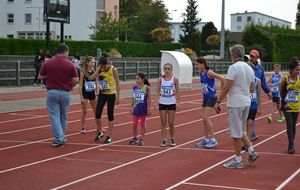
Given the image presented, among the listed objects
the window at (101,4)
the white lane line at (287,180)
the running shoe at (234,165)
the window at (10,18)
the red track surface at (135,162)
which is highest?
the window at (101,4)

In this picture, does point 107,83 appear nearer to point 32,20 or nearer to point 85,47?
point 85,47

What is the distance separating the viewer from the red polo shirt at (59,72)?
11.4 metres

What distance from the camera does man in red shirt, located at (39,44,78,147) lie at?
37.3 ft

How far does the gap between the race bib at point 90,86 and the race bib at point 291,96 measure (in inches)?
171

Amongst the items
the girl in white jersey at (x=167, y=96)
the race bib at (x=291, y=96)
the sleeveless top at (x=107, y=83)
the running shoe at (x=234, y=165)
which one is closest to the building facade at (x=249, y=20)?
the sleeveless top at (x=107, y=83)

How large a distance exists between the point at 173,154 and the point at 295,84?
105 inches

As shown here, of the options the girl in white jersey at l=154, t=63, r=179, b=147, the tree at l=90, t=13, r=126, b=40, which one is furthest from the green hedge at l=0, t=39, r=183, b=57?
the girl in white jersey at l=154, t=63, r=179, b=147

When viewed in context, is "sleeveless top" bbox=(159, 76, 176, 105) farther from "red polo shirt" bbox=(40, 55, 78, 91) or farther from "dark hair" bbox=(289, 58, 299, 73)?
"dark hair" bbox=(289, 58, 299, 73)

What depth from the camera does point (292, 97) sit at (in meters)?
10.9

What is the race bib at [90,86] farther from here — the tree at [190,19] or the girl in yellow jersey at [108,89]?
the tree at [190,19]

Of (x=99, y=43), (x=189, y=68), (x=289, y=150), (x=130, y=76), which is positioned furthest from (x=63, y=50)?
(x=99, y=43)

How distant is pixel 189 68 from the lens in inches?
1123

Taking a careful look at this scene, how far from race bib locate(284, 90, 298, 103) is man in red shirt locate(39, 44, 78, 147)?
4.06 metres

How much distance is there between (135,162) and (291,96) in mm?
3298
